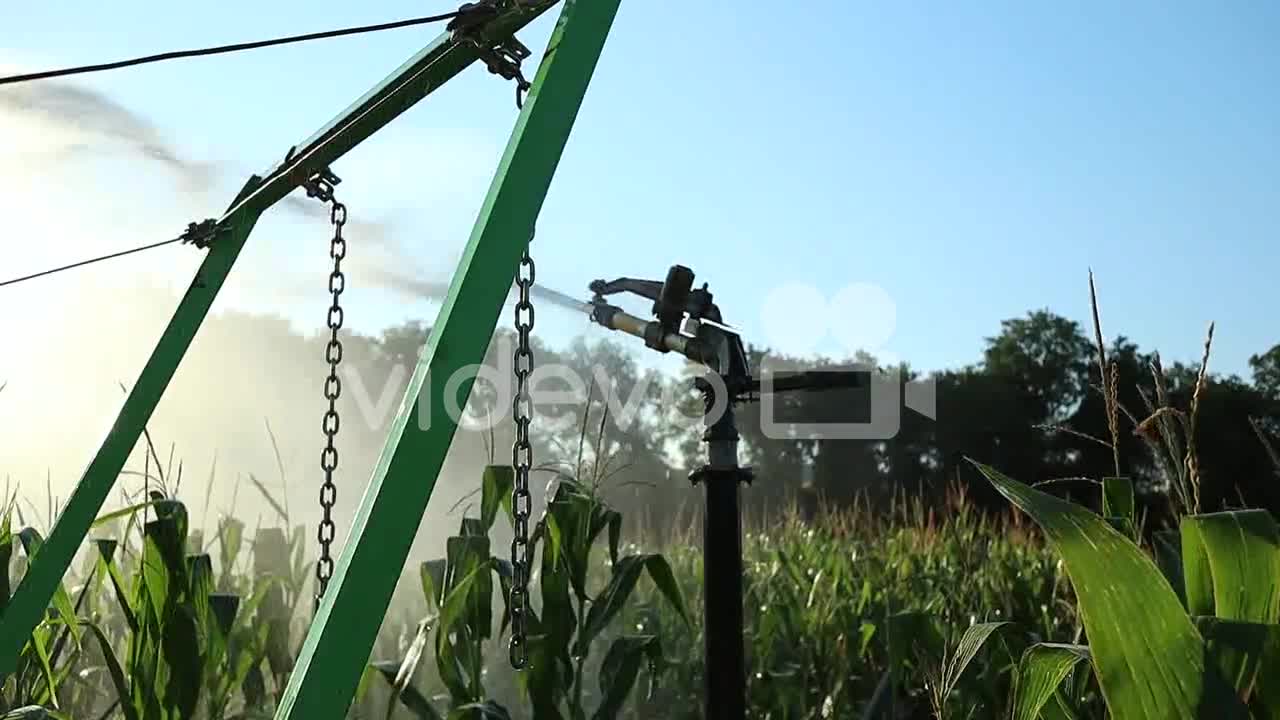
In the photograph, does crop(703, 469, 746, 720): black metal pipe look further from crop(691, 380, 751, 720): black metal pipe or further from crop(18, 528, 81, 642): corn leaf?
crop(18, 528, 81, 642): corn leaf

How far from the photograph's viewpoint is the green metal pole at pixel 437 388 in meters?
1.16

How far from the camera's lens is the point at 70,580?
3824 mm

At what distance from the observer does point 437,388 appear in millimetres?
1216

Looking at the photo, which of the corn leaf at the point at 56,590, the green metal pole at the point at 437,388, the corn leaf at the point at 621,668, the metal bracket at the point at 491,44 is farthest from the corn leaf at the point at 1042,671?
the corn leaf at the point at 56,590

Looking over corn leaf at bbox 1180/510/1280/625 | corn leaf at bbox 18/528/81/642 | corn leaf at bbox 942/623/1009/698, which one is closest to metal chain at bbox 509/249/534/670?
corn leaf at bbox 942/623/1009/698

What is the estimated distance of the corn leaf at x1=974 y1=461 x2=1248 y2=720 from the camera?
3.41 ft

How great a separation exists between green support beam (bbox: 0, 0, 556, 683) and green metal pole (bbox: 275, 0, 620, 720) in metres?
0.57

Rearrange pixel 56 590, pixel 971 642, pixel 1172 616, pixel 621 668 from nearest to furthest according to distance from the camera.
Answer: pixel 1172 616 → pixel 971 642 → pixel 56 590 → pixel 621 668

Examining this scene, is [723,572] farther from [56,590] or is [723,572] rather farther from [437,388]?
[56,590]

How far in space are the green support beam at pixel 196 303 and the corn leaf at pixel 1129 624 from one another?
1298 mm

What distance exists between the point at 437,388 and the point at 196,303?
180 centimetres

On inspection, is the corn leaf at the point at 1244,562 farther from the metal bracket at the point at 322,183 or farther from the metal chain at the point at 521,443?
the metal bracket at the point at 322,183

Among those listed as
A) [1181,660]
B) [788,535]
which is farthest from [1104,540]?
[788,535]

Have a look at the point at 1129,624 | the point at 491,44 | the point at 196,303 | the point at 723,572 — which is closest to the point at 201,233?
the point at 196,303
